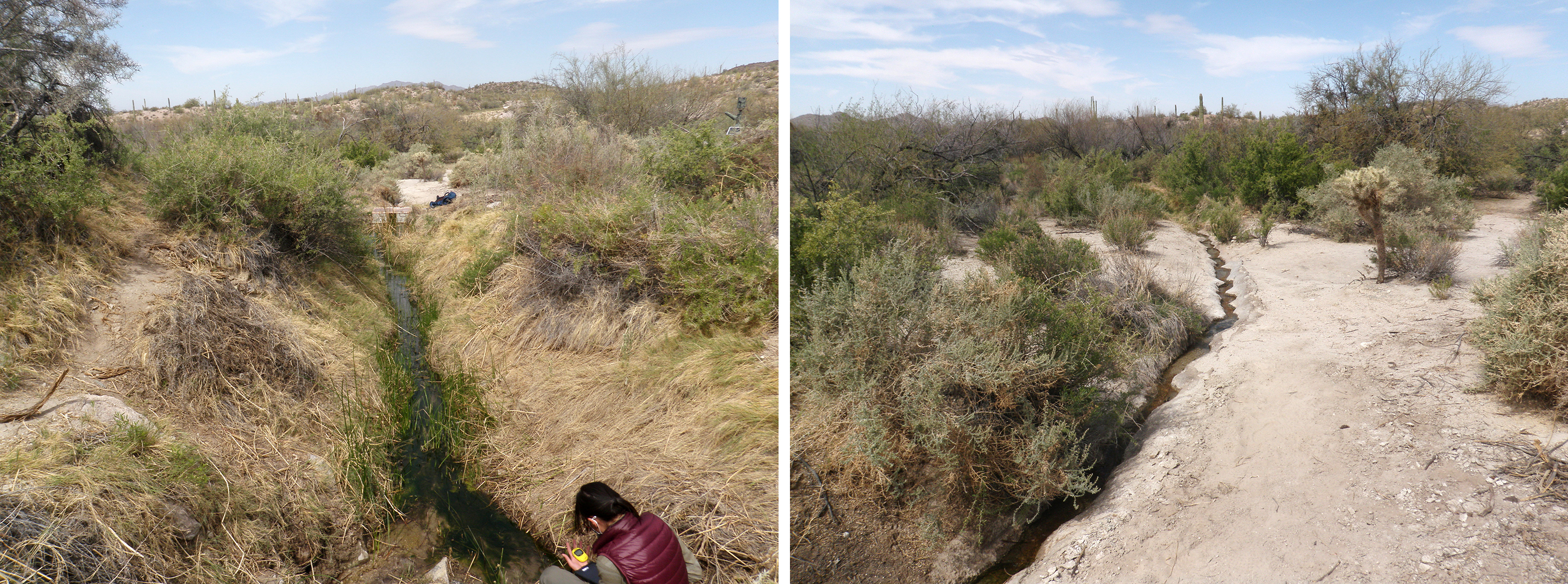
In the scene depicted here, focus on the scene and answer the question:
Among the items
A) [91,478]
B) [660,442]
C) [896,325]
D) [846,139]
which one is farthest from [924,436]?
[846,139]

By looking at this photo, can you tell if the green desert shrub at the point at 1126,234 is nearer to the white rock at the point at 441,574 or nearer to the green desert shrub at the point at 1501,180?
the green desert shrub at the point at 1501,180

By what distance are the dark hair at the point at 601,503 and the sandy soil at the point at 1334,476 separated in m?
1.91

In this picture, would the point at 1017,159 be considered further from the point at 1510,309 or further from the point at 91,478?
the point at 91,478

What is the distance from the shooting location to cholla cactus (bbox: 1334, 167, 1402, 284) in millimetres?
5402

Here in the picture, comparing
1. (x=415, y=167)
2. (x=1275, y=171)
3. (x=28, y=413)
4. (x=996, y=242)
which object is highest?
(x=415, y=167)

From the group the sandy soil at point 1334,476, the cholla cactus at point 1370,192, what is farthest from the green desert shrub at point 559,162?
the cholla cactus at point 1370,192

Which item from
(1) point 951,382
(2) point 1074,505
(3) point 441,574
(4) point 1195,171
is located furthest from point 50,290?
(4) point 1195,171

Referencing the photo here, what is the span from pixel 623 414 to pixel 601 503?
68.5 inches

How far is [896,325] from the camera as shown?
382 cm

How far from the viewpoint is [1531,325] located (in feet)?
12.5

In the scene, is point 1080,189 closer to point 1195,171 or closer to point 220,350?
point 1195,171

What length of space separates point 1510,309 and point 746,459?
4391 millimetres

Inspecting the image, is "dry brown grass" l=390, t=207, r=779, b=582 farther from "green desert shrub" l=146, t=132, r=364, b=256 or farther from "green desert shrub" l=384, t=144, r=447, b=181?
"green desert shrub" l=384, t=144, r=447, b=181

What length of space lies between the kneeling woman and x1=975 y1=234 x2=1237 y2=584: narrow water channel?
5.27 ft
